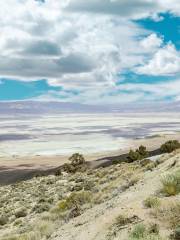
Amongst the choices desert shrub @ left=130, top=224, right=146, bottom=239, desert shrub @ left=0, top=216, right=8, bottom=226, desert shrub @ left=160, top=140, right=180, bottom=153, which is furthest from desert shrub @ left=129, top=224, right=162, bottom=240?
desert shrub @ left=160, top=140, right=180, bottom=153

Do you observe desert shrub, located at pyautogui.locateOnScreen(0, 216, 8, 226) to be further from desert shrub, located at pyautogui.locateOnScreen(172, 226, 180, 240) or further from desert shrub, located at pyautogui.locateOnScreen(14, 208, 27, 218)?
desert shrub, located at pyautogui.locateOnScreen(172, 226, 180, 240)

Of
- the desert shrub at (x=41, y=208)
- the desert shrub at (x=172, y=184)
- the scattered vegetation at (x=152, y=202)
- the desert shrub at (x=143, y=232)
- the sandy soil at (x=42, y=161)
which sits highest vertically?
the desert shrub at (x=172, y=184)

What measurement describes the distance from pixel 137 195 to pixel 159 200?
76.9 inches

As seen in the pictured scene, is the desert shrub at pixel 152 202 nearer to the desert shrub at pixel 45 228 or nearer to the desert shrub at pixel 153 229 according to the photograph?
the desert shrub at pixel 153 229

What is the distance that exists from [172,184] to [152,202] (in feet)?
4.51

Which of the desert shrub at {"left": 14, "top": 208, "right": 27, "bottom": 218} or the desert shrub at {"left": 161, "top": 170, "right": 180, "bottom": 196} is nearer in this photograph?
the desert shrub at {"left": 161, "top": 170, "right": 180, "bottom": 196}

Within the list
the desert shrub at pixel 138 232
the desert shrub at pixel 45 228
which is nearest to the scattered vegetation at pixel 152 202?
the desert shrub at pixel 138 232

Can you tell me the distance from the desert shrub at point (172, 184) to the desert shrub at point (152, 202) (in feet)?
2.55

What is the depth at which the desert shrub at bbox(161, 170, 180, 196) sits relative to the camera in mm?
12838

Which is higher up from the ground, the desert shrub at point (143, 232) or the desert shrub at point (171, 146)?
the desert shrub at point (171, 146)

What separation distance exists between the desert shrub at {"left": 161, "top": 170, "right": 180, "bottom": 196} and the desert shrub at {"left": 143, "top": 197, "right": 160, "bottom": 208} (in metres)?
0.78

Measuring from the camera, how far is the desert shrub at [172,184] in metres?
12.8

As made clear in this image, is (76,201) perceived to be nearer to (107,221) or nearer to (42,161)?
(107,221)

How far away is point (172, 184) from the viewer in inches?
517
